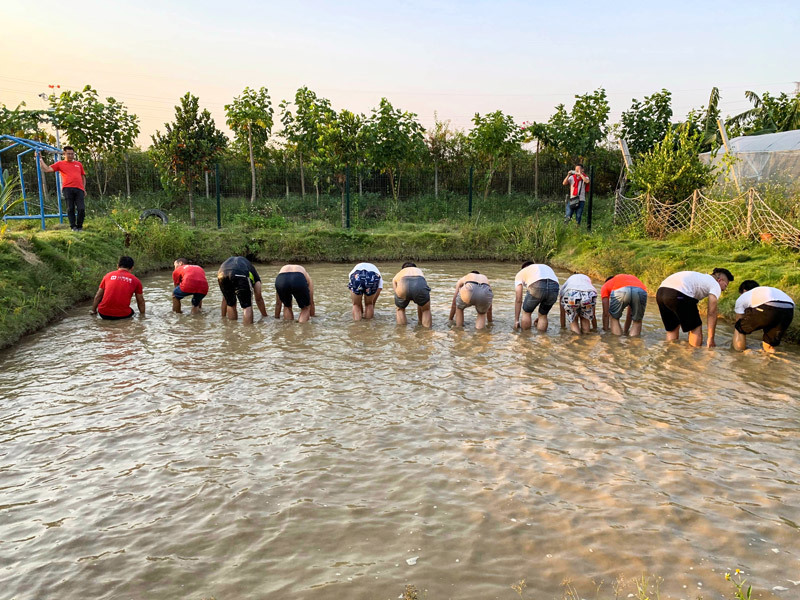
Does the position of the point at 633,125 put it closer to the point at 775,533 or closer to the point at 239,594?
the point at 775,533

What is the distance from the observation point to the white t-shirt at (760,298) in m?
7.37

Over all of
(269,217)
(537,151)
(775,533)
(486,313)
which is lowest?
(775,533)

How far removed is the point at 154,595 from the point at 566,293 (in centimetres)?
683

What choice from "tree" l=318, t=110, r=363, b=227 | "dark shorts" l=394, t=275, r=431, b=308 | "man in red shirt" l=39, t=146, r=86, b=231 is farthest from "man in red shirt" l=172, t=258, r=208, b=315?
"tree" l=318, t=110, r=363, b=227

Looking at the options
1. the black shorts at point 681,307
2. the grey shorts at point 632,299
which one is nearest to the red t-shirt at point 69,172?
the grey shorts at point 632,299

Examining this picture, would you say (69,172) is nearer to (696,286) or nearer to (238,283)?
(238,283)

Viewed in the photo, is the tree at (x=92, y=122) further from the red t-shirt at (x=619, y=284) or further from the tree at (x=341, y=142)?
the red t-shirt at (x=619, y=284)

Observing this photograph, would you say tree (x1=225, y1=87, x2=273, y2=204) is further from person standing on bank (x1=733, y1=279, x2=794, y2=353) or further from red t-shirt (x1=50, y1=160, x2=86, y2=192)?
person standing on bank (x1=733, y1=279, x2=794, y2=353)

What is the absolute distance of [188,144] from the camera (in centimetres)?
1872

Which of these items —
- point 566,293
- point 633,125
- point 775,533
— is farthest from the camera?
point 633,125

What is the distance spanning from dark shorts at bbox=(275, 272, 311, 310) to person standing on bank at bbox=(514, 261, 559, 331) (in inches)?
127

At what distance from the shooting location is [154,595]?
313 cm

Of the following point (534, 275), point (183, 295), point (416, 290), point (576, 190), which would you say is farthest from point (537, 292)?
point (576, 190)

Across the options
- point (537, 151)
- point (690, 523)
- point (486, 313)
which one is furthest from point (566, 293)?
point (537, 151)
